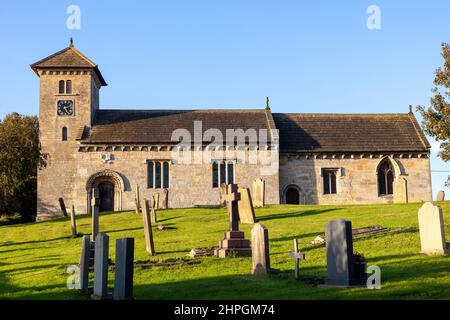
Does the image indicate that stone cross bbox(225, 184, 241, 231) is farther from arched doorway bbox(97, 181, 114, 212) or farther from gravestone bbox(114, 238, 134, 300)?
arched doorway bbox(97, 181, 114, 212)

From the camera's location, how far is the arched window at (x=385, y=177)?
42375mm

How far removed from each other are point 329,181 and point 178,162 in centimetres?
1097

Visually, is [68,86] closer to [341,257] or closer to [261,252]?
[261,252]

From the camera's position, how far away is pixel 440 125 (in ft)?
100

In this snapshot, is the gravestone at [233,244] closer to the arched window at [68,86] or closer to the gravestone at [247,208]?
the gravestone at [247,208]

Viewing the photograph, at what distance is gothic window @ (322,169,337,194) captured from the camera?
4219cm

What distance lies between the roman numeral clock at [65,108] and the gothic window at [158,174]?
22.9 feet

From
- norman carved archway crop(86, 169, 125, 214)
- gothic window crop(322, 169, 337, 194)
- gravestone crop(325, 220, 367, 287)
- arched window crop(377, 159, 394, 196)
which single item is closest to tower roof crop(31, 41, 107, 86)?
norman carved archway crop(86, 169, 125, 214)

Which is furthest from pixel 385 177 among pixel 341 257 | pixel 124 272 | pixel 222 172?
pixel 124 272

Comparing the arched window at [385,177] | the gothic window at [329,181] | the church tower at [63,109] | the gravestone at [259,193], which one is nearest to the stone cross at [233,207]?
the gravestone at [259,193]

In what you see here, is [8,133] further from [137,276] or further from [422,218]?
[422,218]

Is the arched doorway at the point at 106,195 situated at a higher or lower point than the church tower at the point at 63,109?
lower

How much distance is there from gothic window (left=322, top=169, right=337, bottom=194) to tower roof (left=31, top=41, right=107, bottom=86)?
18445mm
